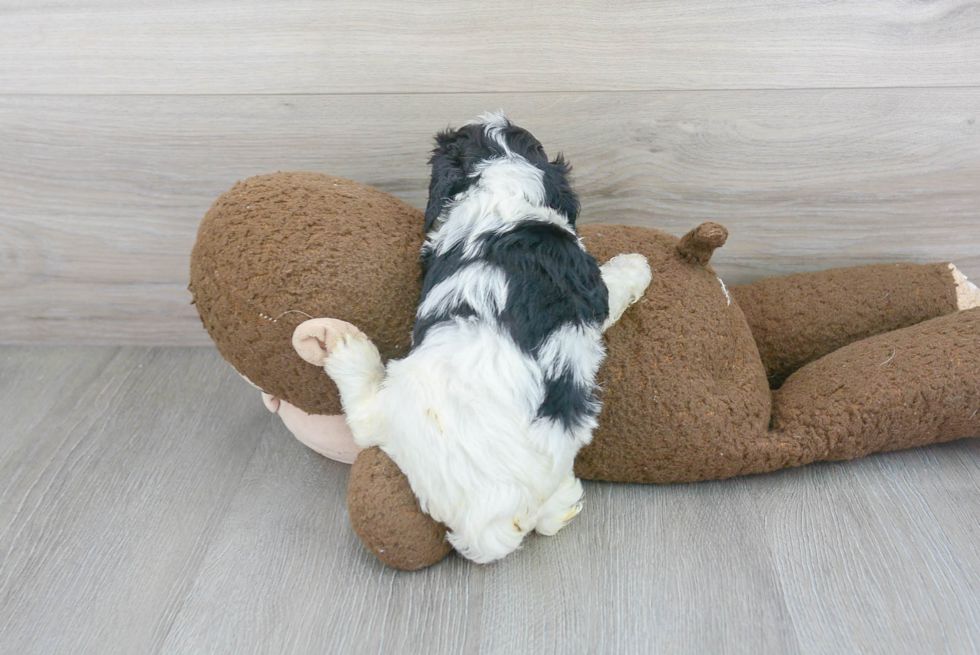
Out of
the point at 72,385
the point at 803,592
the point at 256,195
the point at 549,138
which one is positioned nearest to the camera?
the point at 803,592

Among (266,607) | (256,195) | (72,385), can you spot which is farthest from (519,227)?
(72,385)

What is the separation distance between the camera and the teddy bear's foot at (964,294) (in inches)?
46.6

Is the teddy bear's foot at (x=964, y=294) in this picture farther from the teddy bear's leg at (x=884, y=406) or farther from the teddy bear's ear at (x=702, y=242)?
the teddy bear's ear at (x=702, y=242)

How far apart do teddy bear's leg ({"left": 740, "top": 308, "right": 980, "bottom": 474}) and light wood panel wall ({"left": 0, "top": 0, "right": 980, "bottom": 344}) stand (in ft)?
1.08

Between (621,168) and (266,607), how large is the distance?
2.83 ft

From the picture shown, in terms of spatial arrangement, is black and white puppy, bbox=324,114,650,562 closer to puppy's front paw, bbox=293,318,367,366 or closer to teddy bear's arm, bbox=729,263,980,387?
puppy's front paw, bbox=293,318,367,366

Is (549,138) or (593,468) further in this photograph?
(549,138)

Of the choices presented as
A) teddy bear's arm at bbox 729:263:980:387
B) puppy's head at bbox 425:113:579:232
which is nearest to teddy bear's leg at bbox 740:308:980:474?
teddy bear's arm at bbox 729:263:980:387

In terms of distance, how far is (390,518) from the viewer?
865 millimetres

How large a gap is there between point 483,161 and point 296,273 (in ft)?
0.93

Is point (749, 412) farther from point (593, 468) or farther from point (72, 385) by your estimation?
point (72, 385)

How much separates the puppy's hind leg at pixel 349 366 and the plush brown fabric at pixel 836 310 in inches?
25.3

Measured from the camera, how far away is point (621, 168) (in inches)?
48.6

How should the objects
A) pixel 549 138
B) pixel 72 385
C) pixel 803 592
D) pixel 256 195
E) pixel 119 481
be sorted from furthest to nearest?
pixel 72 385 < pixel 549 138 < pixel 119 481 < pixel 256 195 < pixel 803 592
